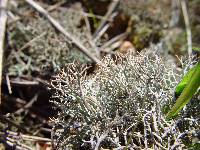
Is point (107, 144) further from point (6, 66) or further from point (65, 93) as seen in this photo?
point (6, 66)

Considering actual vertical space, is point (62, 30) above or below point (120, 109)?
above

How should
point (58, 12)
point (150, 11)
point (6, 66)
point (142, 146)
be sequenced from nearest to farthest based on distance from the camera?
1. point (142, 146)
2. point (6, 66)
3. point (58, 12)
4. point (150, 11)

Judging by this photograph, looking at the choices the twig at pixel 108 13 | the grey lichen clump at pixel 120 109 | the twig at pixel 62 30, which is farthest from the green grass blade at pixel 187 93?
the twig at pixel 108 13

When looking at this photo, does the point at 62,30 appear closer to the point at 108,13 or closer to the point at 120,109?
the point at 108,13

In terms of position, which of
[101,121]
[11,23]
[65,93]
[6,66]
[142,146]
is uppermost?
[11,23]

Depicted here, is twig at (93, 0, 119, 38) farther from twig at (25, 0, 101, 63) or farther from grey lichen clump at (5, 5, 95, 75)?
twig at (25, 0, 101, 63)

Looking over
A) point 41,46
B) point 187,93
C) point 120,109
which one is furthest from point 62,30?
point 187,93

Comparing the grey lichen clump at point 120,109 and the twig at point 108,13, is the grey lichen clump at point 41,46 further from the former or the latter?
the grey lichen clump at point 120,109

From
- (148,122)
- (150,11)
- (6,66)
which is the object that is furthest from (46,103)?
(150,11)
